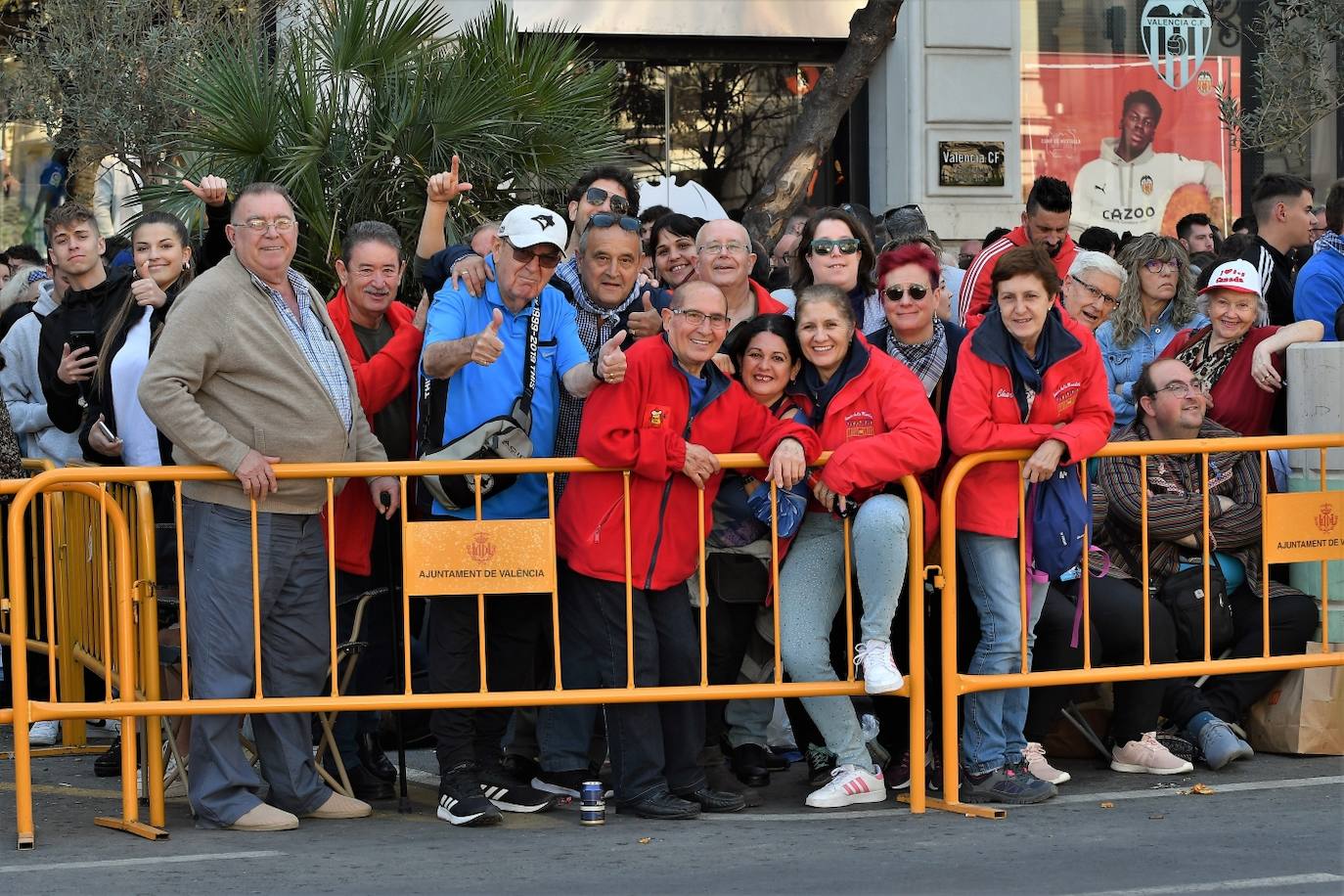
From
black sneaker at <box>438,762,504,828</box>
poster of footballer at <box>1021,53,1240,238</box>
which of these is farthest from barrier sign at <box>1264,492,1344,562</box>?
poster of footballer at <box>1021,53,1240,238</box>

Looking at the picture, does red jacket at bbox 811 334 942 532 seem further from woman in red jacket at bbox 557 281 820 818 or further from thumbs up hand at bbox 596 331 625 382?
thumbs up hand at bbox 596 331 625 382

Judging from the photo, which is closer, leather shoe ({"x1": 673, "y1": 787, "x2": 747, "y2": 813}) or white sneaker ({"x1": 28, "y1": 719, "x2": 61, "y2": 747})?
leather shoe ({"x1": 673, "y1": 787, "x2": 747, "y2": 813})

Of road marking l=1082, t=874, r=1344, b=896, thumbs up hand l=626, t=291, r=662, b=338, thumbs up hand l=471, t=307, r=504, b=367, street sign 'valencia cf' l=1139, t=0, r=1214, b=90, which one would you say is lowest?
road marking l=1082, t=874, r=1344, b=896

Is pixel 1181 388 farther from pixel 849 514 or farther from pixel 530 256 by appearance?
pixel 530 256

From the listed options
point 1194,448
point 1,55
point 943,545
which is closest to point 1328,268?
point 1194,448

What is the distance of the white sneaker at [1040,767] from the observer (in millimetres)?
7262

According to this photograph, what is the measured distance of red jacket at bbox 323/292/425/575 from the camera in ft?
23.9

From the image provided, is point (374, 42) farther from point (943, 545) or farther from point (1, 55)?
point (1, 55)

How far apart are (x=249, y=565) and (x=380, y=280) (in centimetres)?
141

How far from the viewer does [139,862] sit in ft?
20.6

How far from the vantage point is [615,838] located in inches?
260

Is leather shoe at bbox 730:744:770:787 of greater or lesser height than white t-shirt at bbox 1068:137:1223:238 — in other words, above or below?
below

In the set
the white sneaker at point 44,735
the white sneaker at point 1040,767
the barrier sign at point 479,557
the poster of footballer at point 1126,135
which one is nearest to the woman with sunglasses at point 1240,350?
the white sneaker at point 1040,767

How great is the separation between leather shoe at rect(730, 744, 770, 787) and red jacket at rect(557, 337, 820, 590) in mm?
963
